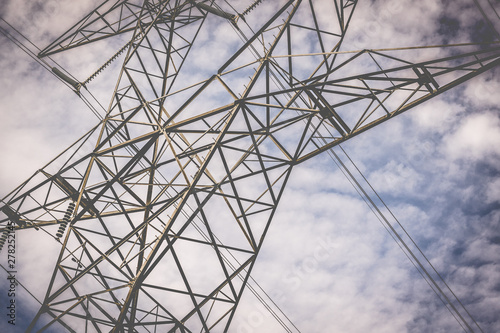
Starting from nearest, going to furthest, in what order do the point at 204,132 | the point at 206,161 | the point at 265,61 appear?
the point at 206,161, the point at 265,61, the point at 204,132

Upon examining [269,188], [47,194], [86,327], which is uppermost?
[269,188]

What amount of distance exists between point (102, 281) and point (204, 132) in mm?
4729

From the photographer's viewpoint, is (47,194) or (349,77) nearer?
(349,77)

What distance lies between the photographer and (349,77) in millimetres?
8648

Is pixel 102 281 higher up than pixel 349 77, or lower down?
lower down

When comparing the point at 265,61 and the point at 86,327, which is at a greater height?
the point at 265,61

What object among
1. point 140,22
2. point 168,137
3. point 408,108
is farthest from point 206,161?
point 140,22

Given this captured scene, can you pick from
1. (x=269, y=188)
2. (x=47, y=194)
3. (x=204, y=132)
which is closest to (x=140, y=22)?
(x=204, y=132)

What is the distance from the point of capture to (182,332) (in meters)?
9.25

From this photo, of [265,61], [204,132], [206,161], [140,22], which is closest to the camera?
[206,161]

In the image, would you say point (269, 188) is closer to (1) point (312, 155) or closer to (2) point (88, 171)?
(1) point (312, 155)

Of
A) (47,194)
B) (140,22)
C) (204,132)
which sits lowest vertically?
(47,194)

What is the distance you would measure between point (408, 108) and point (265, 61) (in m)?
3.71

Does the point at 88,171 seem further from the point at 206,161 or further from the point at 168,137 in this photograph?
the point at 206,161
